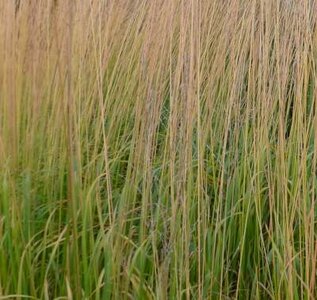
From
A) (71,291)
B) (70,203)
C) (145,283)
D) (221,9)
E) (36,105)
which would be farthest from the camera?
(221,9)

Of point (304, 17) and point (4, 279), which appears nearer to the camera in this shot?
point (4, 279)

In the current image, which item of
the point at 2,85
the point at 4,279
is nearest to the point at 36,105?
the point at 2,85

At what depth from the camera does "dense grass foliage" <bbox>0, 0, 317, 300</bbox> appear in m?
1.78

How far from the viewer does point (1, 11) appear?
234 centimetres

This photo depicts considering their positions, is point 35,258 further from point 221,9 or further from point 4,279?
point 221,9

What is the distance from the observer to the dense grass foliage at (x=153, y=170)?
1.78 meters

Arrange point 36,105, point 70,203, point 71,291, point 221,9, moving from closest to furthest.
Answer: point 70,203, point 71,291, point 36,105, point 221,9

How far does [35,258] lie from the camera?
1827mm

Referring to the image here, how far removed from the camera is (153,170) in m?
2.12

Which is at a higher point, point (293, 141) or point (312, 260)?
point (293, 141)

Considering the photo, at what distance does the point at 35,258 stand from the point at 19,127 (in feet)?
1.79

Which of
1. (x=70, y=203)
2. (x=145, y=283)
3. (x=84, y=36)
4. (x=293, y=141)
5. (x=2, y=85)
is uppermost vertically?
(x=84, y=36)

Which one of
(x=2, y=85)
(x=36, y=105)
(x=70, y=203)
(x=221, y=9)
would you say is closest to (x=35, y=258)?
(x=70, y=203)

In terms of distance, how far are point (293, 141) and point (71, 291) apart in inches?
35.7
